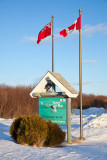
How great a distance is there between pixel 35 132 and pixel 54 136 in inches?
37.5

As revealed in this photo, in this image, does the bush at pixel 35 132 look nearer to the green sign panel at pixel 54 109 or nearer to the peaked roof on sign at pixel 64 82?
the green sign panel at pixel 54 109

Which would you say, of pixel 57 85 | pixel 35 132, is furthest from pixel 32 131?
pixel 57 85

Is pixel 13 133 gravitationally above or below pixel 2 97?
below

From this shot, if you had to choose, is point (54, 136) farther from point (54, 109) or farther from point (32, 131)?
point (54, 109)

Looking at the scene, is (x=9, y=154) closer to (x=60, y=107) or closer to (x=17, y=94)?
(x=60, y=107)

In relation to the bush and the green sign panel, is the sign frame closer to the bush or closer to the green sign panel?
the green sign panel

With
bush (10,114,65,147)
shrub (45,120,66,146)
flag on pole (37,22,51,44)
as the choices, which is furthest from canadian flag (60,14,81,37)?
bush (10,114,65,147)

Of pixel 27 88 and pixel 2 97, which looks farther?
pixel 27 88

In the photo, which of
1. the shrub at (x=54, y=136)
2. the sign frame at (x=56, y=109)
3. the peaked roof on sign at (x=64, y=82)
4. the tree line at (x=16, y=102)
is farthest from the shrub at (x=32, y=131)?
the tree line at (x=16, y=102)

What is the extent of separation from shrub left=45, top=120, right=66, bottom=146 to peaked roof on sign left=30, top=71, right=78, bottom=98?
4.98ft

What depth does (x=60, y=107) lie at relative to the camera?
37.0 feet

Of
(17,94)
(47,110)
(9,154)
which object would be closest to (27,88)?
(17,94)

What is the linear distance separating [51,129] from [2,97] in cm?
1411

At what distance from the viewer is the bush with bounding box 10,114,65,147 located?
9391 mm
